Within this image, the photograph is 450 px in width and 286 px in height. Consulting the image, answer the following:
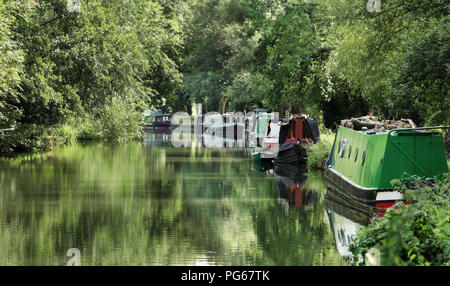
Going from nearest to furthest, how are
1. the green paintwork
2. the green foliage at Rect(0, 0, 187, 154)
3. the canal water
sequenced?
1. the canal water
2. the green paintwork
3. the green foliage at Rect(0, 0, 187, 154)

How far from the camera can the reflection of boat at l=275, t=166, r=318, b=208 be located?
18.2 metres

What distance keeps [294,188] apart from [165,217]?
6997 mm

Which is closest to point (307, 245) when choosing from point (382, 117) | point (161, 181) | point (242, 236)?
point (242, 236)

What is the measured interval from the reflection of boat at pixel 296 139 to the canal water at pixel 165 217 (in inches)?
97.2

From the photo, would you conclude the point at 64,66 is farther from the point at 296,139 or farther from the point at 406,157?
the point at 406,157

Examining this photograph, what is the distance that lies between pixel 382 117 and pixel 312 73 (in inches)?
169

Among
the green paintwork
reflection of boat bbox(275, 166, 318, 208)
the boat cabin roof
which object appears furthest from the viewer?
the boat cabin roof

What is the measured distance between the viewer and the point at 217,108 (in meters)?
79.6

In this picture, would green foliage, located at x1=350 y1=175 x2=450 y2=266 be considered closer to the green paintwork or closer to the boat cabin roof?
the green paintwork

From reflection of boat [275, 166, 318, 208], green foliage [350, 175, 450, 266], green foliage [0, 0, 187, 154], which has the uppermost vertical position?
green foliage [0, 0, 187, 154]

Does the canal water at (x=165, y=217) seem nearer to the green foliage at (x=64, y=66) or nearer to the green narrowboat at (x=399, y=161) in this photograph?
the green narrowboat at (x=399, y=161)

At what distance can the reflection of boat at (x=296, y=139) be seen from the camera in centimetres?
2912

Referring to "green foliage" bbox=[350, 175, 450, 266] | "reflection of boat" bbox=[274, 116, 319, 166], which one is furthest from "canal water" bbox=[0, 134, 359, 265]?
"reflection of boat" bbox=[274, 116, 319, 166]

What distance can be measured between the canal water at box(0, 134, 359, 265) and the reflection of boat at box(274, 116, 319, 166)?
8.10 ft
